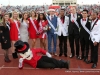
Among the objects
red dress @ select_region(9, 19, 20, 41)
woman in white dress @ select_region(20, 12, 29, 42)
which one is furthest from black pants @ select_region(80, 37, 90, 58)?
red dress @ select_region(9, 19, 20, 41)

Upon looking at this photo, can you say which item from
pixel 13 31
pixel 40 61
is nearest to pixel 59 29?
pixel 13 31

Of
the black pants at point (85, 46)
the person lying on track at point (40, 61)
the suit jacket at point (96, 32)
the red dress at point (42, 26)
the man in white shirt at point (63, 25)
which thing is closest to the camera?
the suit jacket at point (96, 32)

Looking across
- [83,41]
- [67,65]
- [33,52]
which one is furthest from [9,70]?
[83,41]

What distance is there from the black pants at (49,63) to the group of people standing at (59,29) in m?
1.14

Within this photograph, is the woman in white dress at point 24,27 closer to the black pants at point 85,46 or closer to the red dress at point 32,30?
the red dress at point 32,30

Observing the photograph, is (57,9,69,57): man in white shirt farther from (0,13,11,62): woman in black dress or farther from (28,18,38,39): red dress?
(0,13,11,62): woman in black dress

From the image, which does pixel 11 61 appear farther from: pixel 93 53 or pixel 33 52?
pixel 93 53

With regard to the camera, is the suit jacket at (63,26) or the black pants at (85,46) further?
the suit jacket at (63,26)

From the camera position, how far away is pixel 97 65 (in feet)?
22.8

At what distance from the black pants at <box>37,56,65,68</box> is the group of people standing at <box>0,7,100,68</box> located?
1.14 m

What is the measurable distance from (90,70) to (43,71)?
4.77ft

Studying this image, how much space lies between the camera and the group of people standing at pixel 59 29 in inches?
262

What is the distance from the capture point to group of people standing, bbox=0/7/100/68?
664cm

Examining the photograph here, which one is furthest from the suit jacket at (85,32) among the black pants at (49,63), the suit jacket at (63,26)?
the black pants at (49,63)
